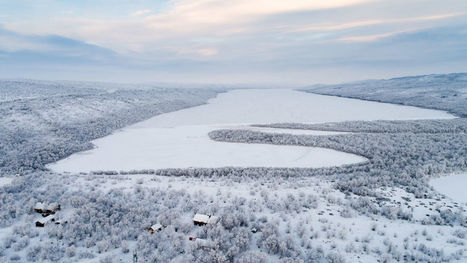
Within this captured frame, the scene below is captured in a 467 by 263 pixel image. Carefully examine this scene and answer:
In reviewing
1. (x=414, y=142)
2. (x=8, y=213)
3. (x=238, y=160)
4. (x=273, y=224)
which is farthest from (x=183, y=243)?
(x=414, y=142)

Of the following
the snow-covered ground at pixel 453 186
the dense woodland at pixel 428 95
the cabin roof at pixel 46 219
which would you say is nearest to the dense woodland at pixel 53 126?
the cabin roof at pixel 46 219

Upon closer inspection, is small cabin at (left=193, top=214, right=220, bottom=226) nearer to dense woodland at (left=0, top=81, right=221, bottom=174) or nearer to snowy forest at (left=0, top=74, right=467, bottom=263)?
snowy forest at (left=0, top=74, right=467, bottom=263)

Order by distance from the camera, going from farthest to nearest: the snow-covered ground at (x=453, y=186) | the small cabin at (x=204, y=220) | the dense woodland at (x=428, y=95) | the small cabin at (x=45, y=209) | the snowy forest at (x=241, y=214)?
the dense woodland at (x=428, y=95), the snow-covered ground at (x=453, y=186), the small cabin at (x=45, y=209), the small cabin at (x=204, y=220), the snowy forest at (x=241, y=214)

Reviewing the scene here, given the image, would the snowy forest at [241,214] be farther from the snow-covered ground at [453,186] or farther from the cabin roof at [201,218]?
the snow-covered ground at [453,186]

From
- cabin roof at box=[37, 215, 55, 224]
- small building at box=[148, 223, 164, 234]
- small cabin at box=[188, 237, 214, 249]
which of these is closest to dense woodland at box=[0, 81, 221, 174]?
cabin roof at box=[37, 215, 55, 224]

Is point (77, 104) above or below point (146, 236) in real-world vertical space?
above

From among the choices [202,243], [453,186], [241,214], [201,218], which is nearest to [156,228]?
[201,218]

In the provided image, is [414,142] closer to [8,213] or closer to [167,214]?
[167,214]
